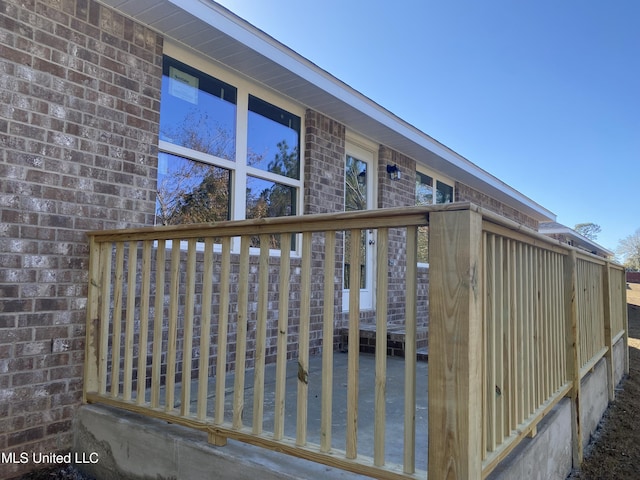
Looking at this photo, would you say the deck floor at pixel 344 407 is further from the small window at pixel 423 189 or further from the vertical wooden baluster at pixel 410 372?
the small window at pixel 423 189

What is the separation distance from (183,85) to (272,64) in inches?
31.1

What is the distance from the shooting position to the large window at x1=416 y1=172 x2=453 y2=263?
716 centimetres

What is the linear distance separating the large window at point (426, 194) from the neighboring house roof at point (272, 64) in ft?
2.11

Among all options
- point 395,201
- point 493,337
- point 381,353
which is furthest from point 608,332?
point 381,353

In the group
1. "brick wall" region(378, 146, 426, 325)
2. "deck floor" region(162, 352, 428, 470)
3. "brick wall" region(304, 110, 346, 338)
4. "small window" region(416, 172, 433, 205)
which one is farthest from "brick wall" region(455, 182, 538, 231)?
"deck floor" region(162, 352, 428, 470)

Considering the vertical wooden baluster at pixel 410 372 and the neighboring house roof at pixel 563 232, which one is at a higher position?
the neighboring house roof at pixel 563 232

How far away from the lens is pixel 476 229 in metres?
1.45

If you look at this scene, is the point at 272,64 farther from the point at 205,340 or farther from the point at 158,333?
the point at 205,340

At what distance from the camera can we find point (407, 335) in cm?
150

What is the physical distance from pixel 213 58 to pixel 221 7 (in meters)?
0.57

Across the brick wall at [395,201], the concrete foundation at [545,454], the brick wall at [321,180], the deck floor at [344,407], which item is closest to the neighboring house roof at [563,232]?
the brick wall at [395,201]

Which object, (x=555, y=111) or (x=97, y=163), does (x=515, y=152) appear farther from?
(x=97, y=163)

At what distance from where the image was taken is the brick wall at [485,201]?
27.5 feet

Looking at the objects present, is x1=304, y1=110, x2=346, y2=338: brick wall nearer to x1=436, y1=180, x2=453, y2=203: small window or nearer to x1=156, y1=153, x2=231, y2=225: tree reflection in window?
x1=156, y1=153, x2=231, y2=225: tree reflection in window
